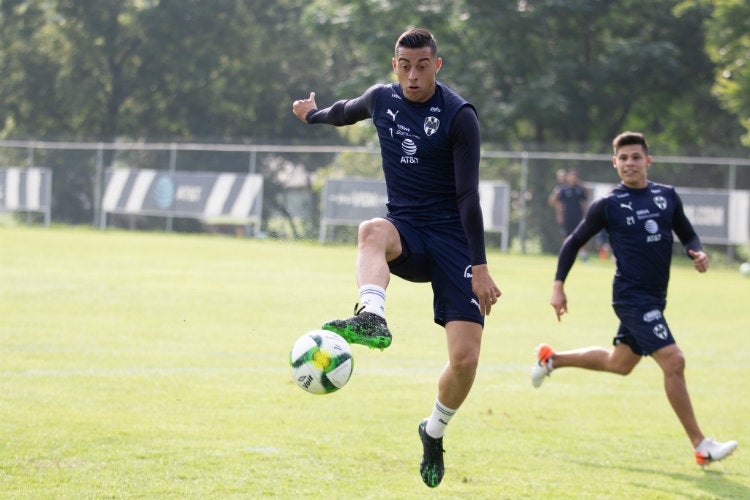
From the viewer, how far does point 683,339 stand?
45.8 ft

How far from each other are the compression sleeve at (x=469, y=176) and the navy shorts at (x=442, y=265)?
0.80 feet

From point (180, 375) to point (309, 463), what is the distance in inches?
133

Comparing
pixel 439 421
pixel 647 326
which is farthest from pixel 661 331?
pixel 439 421

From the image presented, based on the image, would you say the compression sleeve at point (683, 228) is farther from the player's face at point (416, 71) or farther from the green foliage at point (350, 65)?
the green foliage at point (350, 65)

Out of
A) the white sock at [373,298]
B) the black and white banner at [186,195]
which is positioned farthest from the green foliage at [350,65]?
the white sock at [373,298]

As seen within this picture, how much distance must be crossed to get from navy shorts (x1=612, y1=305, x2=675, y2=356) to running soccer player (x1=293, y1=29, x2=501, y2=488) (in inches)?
74.9

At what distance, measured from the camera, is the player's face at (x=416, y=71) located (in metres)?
6.21

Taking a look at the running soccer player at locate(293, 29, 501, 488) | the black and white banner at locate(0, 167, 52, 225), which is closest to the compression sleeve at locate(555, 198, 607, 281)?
the running soccer player at locate(293, 29, 501, 488)

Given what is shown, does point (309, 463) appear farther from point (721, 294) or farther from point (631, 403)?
point (721, 294)

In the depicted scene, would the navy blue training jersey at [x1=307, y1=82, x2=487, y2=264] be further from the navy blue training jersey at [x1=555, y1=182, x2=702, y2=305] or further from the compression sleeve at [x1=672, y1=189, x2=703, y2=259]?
the compression sleeve at [x1=672, y1=189, x2=703, y2=259]

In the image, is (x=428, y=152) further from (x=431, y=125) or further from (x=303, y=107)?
(x=303, y=107)

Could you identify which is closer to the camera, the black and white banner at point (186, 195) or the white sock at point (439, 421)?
the white sock at point (439, 421)

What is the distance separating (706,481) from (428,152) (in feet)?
9.15

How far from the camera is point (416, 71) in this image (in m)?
6.25
